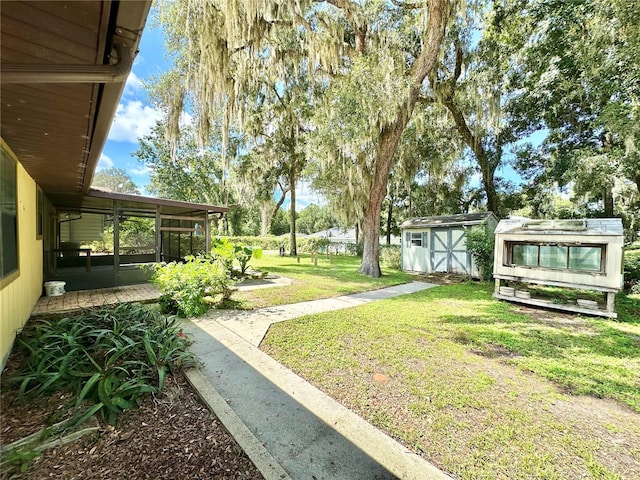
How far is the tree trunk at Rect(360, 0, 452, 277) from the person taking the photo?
7262 millimetres

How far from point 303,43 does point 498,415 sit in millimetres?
10050

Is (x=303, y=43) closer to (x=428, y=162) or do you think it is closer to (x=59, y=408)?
(x=428, y=162)

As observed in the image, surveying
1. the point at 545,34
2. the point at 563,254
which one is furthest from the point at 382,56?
the point at 563,254

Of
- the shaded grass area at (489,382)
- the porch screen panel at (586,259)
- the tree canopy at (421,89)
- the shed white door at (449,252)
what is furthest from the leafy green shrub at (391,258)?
the shaded grass area at (489,382)

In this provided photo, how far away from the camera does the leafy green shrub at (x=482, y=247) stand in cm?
839

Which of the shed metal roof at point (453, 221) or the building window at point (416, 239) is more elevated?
the shed metal roof at point (453, 221)

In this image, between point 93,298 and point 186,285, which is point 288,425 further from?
point 93,298

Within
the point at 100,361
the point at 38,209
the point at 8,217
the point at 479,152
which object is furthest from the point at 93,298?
the point at 479,152

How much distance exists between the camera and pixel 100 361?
8.89 feet

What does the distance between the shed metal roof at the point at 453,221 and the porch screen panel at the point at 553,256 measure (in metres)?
3.56

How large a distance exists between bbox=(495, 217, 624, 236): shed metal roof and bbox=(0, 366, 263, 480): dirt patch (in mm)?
6690

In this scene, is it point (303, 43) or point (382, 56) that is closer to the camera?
point (382, 56)

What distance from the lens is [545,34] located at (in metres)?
8.53

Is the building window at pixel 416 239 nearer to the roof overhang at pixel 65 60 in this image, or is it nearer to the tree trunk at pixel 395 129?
the tree trunk at pixel 395 129
